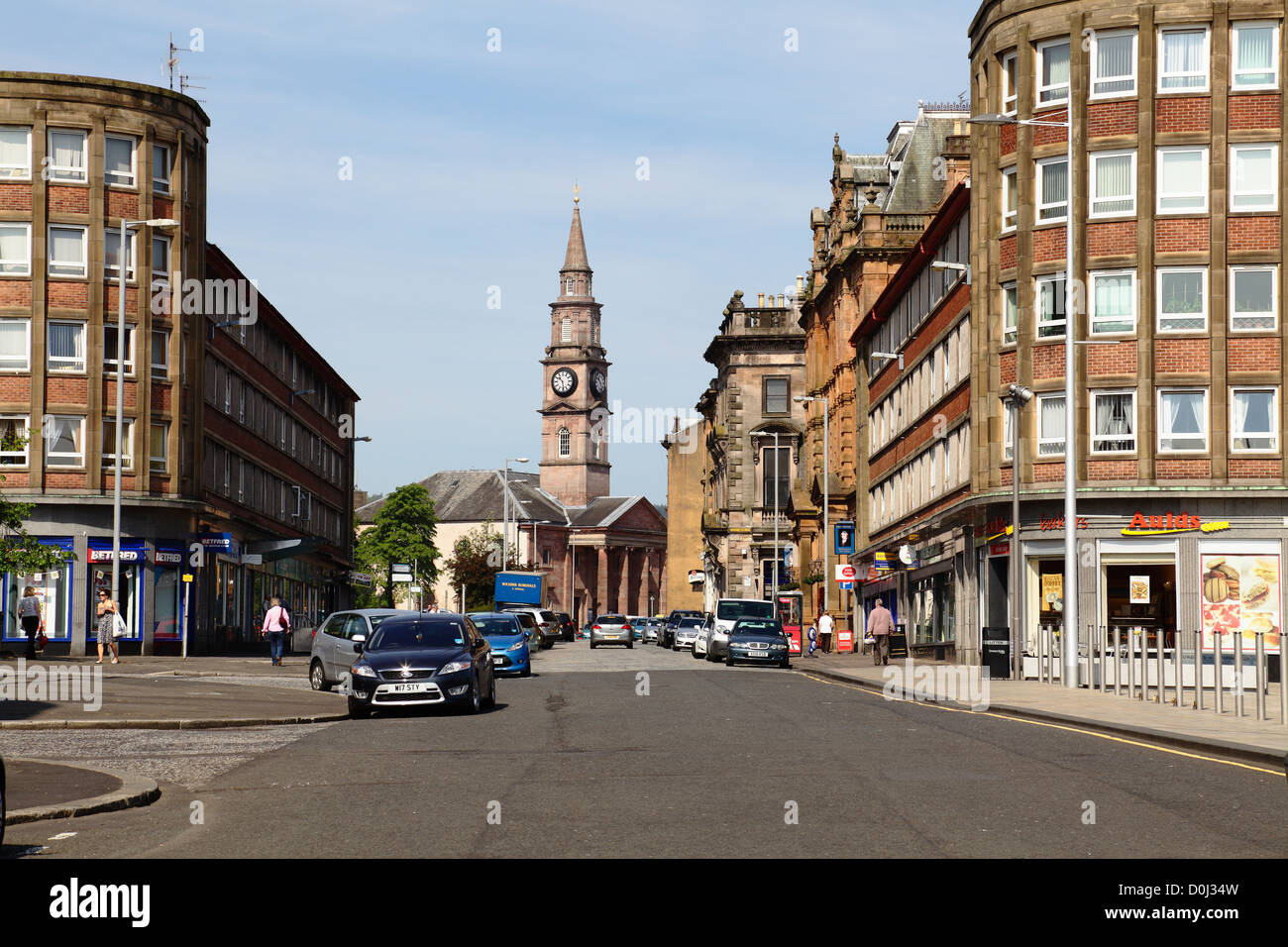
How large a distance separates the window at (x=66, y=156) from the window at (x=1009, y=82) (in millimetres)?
26693

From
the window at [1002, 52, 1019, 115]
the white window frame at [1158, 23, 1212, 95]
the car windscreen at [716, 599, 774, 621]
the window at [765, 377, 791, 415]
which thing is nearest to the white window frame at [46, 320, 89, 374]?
the car windscreen at [716, 599, 774, 621]

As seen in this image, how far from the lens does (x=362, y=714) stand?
24.4 m

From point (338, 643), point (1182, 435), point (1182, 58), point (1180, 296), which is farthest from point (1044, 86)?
point (338, 643)

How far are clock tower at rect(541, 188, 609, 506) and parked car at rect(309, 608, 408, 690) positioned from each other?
487ft

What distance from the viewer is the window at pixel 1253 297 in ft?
135

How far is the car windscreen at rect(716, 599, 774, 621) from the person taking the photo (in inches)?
2140

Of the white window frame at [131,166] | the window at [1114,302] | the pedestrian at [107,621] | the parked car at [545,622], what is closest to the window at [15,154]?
the white window frame at [131,166]

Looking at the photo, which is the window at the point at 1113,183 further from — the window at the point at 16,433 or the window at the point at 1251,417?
the window at the point at 16,433

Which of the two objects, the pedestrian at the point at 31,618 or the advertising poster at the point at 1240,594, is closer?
the advertising poster at the point at 1240,594

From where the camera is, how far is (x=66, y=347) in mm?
51969

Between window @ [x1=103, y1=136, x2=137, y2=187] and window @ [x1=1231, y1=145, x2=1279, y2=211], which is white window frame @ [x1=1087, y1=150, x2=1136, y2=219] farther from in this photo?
window @ [x1=103, y1=136, x2=137, y2=187]

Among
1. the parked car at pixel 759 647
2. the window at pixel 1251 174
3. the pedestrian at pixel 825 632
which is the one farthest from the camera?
the pedestrian at pixel 825 632

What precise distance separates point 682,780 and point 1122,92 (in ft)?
104
